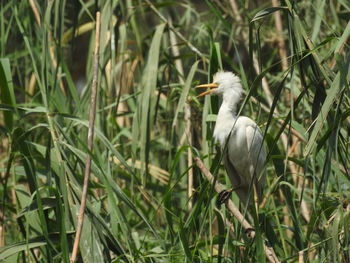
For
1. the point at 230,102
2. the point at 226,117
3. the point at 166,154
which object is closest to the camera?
the point at 226,117

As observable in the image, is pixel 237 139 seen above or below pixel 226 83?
below

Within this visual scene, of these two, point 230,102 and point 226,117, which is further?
point 230,102

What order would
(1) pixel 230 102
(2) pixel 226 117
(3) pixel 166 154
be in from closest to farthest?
1. (2) pixel 226 117
2. (1) pixel 230 102
3. (3) pixel 166 154

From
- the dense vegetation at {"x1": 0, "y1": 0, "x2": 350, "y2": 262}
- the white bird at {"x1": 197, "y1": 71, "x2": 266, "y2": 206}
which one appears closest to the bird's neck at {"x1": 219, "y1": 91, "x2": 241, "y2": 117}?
the white bird at {"x1": 197, "y1": 71, "x2": 266, "y2": 206}

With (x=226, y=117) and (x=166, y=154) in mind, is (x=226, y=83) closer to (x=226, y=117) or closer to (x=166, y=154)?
(x=226, y=117)

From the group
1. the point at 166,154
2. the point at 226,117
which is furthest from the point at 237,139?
the point at 166,154

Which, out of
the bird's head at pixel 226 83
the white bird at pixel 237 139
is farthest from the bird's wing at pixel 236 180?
the bird's head at pixel 226 83

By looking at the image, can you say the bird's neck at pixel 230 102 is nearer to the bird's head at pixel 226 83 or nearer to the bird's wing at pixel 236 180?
the bird's head at pixel 226 83

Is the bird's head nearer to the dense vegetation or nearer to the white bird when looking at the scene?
the white bird

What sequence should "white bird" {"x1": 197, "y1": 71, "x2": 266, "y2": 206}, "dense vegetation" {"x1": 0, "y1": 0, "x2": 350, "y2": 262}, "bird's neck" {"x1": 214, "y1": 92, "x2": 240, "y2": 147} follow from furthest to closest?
"white bird" {"x1": 197, "y1": 71, "x2": 266, "y2": 206} → "bird's neck" {"x1": 214, "y1": 92, "x2": 240, "y2": 147} → "dense vegetation" {"x1": 0, "y1": 0, "x2": 350, "y2": 262}

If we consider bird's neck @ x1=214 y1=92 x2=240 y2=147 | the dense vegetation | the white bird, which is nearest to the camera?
the dense vegetation

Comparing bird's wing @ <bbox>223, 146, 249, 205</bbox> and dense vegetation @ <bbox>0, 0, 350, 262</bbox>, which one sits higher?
dense vegetation @ <bbox>0, 0, 350, 262</bbox>

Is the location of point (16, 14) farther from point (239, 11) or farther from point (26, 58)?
point (239, 11)

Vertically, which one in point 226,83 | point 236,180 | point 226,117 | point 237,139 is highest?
point 226,83
